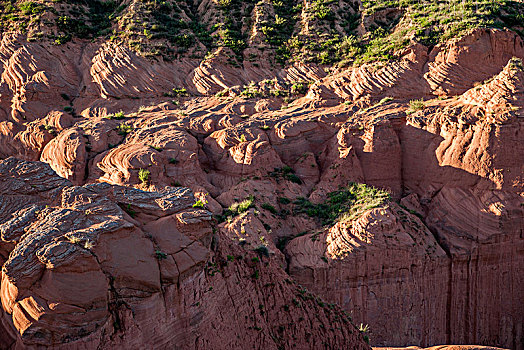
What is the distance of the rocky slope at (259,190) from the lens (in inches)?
453

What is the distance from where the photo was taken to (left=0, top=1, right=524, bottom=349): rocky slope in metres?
11.5

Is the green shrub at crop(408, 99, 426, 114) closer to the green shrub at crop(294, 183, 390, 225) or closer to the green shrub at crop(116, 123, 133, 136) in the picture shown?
the green shrub at crop(294, 183, 390, 225)

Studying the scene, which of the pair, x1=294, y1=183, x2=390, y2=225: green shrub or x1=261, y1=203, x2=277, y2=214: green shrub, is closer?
x1=294, y1=183, x2=390, y2=225: green shrub

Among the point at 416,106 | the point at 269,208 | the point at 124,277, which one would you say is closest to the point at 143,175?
the point at 269,208

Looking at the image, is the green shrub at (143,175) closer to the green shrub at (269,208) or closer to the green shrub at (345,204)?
the green shrub at (269,208)

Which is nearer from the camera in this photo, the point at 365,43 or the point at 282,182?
the point at 282,182

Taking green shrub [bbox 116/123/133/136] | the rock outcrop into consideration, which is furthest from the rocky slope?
green shrub [bbox 116/123/133/136]

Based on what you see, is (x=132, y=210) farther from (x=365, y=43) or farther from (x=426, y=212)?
(x=365, y=43)

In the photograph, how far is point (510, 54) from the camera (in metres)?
29.8

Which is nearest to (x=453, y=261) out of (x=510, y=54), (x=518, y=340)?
(x=518, y=340)

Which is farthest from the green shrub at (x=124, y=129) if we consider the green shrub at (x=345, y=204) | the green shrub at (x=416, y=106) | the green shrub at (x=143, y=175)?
the green shrub at (x=416, y=106)

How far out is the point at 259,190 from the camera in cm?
2709

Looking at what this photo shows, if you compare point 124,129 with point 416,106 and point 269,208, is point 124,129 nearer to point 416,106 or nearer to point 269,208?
point 269,208

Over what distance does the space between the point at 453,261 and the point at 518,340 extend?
4951 mm
